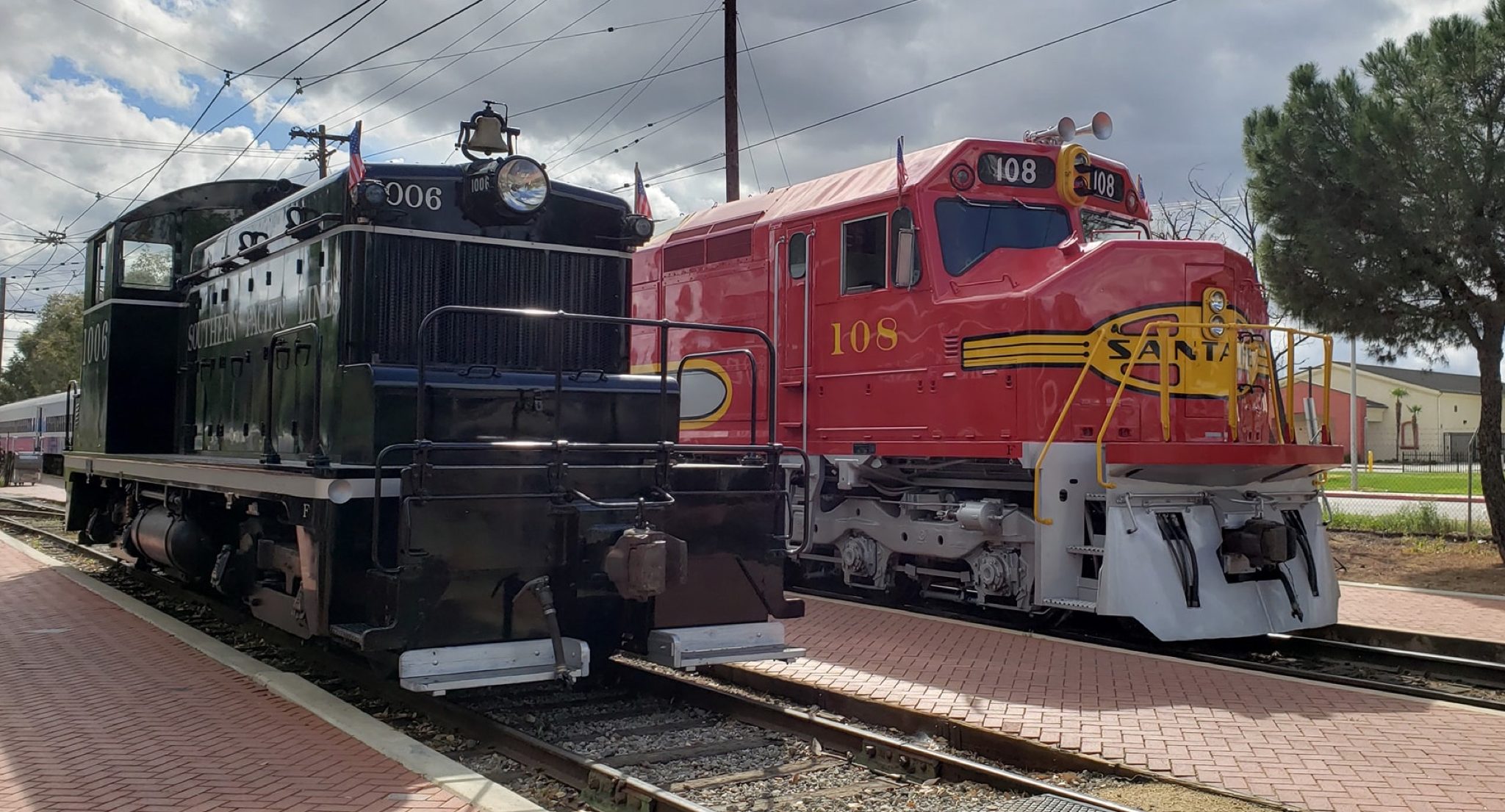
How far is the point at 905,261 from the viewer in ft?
29.3

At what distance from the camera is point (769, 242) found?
34.3 ft

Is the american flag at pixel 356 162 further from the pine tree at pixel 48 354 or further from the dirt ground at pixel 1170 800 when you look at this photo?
the pine tree at pixel 48 354

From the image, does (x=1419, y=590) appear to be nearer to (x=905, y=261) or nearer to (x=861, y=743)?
(x=905, y=261)

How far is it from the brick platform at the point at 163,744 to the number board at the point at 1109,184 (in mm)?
7129

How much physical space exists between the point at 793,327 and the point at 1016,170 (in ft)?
7.70

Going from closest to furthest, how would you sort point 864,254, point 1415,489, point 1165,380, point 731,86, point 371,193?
1. point 371,193
2. point 1165,380
3. point 864,254
4. point 731,86
5. point 1415,489

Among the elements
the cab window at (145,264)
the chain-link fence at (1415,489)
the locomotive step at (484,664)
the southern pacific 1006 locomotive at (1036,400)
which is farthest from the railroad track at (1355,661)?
the cab window at (145,264)

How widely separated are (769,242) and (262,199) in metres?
4.55

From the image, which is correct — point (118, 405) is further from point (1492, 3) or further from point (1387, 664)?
point (1492, 3)

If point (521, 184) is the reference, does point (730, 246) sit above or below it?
above

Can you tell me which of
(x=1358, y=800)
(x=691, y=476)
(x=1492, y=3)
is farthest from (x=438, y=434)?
(x=1492, y=3)

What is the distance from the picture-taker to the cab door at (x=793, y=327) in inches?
393

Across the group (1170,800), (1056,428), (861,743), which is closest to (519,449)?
(861,743)

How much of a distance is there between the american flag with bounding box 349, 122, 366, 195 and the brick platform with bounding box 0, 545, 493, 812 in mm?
2804
